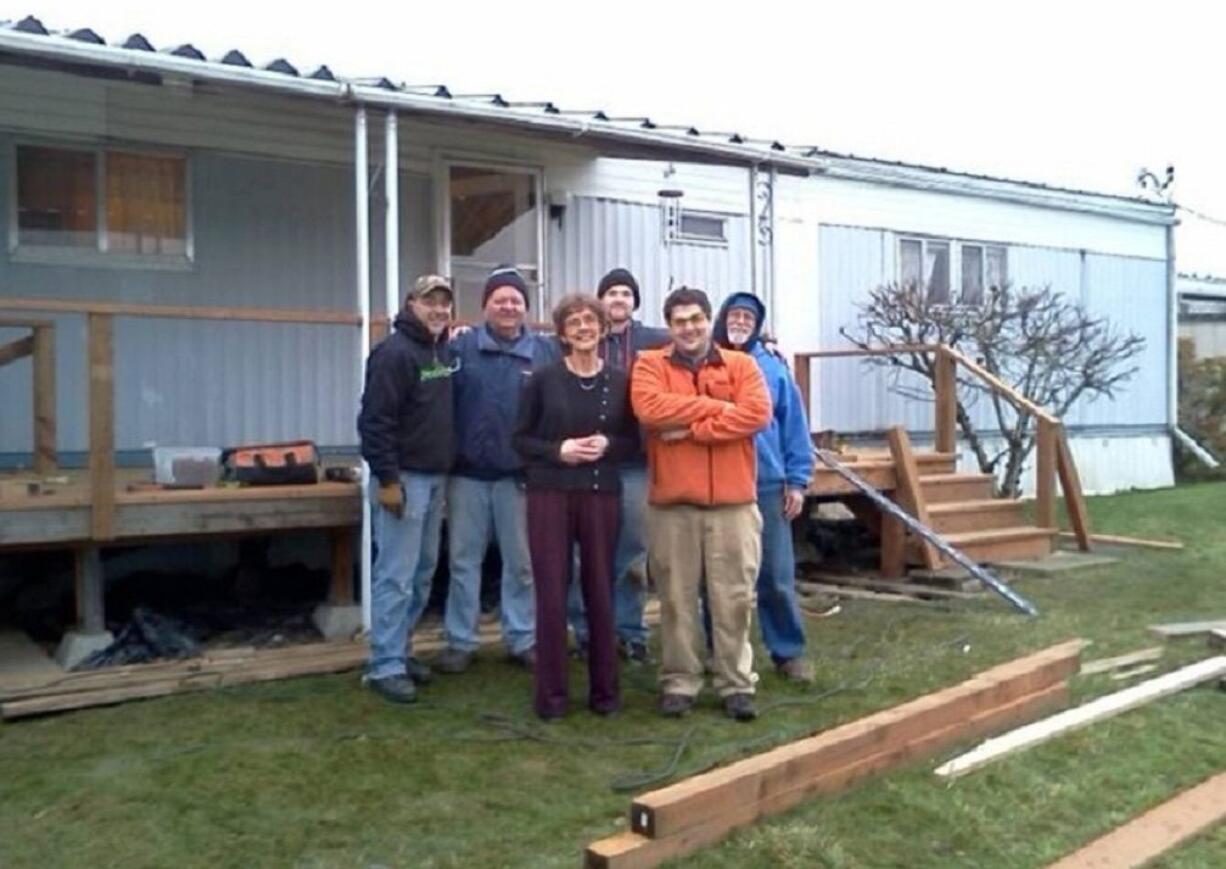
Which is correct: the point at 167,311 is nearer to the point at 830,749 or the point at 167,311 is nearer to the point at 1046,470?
the point at 830,749

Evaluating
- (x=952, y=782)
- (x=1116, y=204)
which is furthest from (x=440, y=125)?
(x=1116, y=204)

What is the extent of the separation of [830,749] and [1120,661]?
2.43 metres

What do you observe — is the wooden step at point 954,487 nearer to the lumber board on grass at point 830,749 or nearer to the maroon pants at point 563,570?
the lumber board on grass at point 830,749

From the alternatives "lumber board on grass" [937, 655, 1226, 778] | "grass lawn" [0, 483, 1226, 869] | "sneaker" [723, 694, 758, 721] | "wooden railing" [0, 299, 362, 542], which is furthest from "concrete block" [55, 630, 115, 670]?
"lumber board on grass" [937, 655, 1226, 778]

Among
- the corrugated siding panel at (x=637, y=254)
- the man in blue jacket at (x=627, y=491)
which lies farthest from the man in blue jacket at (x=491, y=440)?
the corrugated siding panel at (x=637, y=254)

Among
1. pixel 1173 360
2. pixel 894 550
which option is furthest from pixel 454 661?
pixel 1173 360

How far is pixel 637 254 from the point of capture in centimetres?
983

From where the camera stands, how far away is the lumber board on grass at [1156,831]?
3645 millimetres

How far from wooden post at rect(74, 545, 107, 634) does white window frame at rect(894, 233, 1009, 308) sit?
8127mm

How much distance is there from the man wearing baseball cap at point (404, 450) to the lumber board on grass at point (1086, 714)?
7.06 ft

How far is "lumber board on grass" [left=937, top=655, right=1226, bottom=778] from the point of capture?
434 centimetres

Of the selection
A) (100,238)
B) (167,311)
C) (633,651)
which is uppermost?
(100,238)

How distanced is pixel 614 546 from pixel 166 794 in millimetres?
1756

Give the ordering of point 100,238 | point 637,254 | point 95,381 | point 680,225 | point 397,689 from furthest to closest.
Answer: point 680,225 < point 637,254 < point 100,238 < point 95,381 < point 397,689
